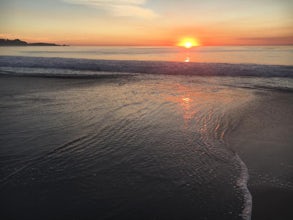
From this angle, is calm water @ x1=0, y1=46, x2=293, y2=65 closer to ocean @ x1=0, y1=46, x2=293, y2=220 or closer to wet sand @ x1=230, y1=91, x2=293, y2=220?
wet sand @ x1=230, y1=91, x2=293, y2=220

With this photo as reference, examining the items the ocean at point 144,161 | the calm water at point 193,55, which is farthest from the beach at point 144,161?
the calm water at point 193,55

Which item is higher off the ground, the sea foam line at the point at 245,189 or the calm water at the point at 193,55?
the calm water at the point at 193,55

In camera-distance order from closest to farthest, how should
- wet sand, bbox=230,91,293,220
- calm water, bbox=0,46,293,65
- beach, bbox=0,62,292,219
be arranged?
1. beach, bbox=0,62,292,219
2. wet sand, bbox=230,91,293,220
3. calm water, bbox=0,46,293,65

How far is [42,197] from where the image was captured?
3.60 meters

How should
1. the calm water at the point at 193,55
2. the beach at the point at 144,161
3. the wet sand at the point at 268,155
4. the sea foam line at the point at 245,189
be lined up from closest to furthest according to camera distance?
1. the sea foam line at the point at 245,189
2. the beach at the point at 144,161
3. the wet sand at the point at 268,155
4. the calm water at the point at 193,55

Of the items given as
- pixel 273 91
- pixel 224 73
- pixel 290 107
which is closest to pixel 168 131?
pixel 290 107

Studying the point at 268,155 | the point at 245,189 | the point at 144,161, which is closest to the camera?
the point at 245,189

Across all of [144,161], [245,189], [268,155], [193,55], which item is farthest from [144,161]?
[193,55]

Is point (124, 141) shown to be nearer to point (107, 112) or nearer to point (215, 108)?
point (107, 112)

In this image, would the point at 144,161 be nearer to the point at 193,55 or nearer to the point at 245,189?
the point at 245,189

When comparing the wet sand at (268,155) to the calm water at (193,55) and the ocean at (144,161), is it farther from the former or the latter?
the calm water at (193,55)

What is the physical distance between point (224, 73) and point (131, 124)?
1529cm

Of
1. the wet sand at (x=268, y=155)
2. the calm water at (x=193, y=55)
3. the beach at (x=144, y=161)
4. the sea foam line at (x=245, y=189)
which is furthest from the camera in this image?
the calm water at (x=193, y=55)

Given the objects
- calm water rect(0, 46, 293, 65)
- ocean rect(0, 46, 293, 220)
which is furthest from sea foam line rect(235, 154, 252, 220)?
calm water rect(0, 46, 293, 65)
